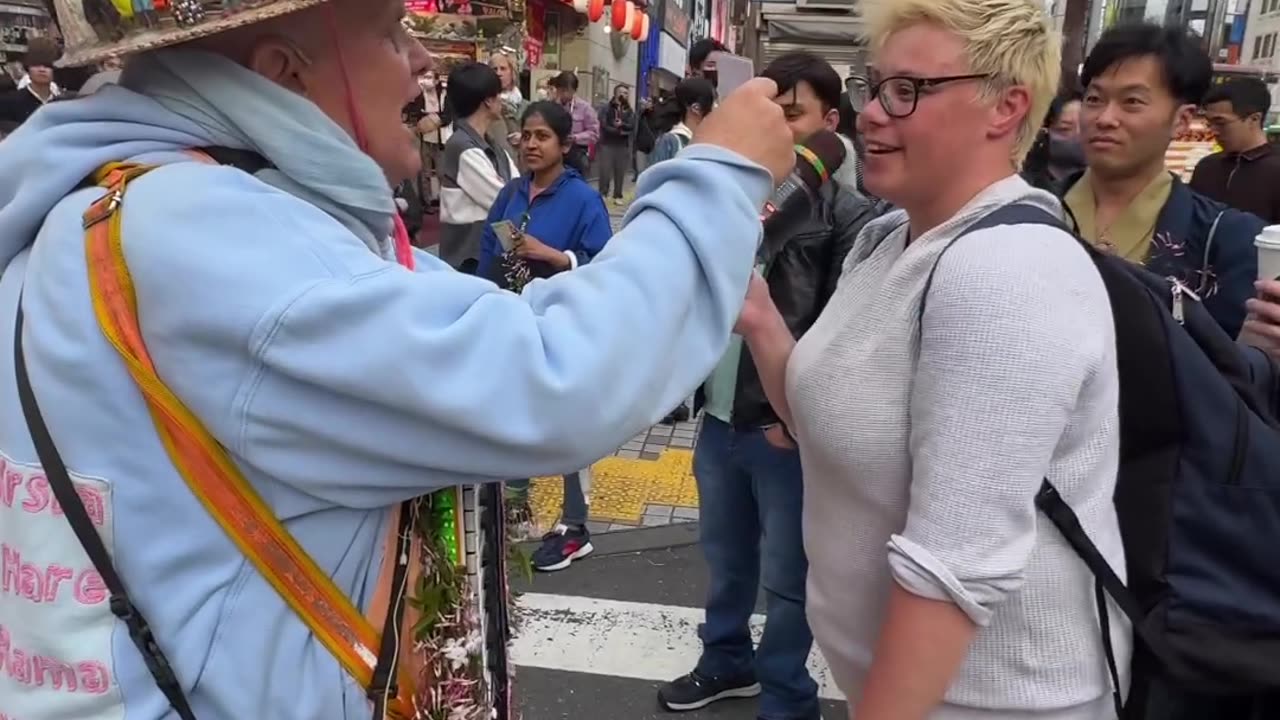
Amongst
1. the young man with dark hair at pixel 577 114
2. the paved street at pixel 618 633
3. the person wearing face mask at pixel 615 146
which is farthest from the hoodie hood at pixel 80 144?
the person wearing face mask at pixel 615 146

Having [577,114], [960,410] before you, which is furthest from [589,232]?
[577,114]

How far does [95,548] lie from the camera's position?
1.03 metres

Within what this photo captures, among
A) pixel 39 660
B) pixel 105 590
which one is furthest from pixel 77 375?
pixel 39 660

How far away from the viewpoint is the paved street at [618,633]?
346cm

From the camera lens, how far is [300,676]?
1049mm

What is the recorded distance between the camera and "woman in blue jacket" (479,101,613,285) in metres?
4.44

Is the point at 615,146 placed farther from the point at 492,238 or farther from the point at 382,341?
the point at 382,341

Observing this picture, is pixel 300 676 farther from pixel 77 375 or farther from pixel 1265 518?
pixel 1265 518

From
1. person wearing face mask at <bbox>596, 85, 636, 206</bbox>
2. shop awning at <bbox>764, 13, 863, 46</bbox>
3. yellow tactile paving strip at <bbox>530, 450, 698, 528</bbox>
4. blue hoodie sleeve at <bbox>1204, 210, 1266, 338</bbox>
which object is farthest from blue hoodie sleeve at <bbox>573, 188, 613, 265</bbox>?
person wearing face mask at <bbox>596, 85, 636, 206</bbox>

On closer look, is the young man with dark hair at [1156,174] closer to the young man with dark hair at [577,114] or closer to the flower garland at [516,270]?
the flower garland at [516,270]

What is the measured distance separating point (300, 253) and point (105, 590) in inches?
17.6

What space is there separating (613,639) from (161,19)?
3.26m

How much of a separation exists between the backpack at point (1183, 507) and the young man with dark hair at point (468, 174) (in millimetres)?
3977

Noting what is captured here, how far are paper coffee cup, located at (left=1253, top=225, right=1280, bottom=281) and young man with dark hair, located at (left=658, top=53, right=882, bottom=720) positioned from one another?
1.26m
